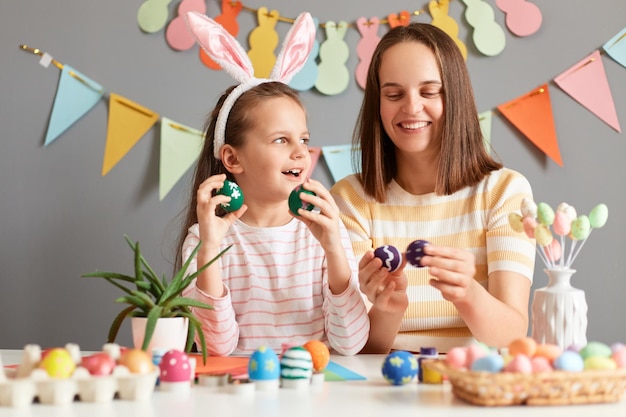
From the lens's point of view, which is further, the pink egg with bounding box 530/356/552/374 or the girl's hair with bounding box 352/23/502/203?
the girl's hair with bounding box 352/23/502/203

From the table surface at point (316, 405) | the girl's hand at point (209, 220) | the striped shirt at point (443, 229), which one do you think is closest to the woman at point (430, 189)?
the striped shirt at point (443, 229)

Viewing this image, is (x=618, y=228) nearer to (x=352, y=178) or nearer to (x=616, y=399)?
(x=352, y=178)

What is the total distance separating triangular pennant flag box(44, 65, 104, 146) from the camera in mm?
2059

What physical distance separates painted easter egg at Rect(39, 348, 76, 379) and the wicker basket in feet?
1.46

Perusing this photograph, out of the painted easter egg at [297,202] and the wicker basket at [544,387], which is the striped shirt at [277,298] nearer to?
the painted easter egg at [297,202]

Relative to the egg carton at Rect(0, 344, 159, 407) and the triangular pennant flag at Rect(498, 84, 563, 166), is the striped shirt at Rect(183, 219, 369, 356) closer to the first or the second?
the egg carton at Rect(0, 344, 159, 407)

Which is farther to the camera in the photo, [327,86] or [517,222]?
[327,86]

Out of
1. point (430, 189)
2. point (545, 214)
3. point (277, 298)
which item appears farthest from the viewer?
point (430, 189)

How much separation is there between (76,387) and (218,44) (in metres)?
0.89

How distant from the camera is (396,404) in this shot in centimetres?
86

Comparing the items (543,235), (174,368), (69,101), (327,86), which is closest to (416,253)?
(543,235)

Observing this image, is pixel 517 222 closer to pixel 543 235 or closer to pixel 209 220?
pixel 543 235

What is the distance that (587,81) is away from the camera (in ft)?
6.82

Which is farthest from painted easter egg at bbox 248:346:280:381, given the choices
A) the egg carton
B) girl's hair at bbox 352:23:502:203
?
girl's hair at bbox 352:23:502:203
